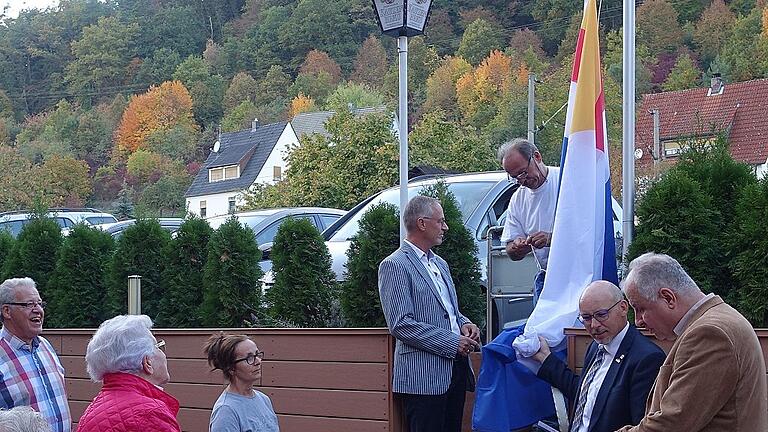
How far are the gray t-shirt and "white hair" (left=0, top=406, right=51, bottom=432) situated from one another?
5.03 feet

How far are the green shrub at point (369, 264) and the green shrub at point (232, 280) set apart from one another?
3.21 feet

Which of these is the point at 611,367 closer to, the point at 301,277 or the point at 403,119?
the point at 403,119

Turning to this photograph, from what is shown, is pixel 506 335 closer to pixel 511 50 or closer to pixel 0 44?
pixel 511 50

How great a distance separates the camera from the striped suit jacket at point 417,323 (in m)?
5.19

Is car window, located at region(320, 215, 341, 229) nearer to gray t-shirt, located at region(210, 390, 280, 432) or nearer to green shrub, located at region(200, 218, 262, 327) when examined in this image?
green shrub, located at region(200, 218, 262, 327)

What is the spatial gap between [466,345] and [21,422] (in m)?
2.88

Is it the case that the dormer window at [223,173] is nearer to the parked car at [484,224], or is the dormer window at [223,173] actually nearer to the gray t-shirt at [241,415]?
the parked car at [484,224]

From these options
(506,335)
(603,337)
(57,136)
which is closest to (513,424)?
(506,335)

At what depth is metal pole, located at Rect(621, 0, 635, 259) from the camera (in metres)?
5.50

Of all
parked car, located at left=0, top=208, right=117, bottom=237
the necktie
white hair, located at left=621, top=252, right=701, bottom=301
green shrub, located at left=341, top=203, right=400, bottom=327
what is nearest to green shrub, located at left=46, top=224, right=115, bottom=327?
green shrub, located at left=341, top=203, right=400, bottom=327

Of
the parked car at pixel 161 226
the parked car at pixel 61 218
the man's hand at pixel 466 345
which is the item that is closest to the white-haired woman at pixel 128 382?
the man's hand at pixel 466 345

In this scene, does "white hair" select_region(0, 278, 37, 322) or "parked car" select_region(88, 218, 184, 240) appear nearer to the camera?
"white hair" select_region(0, 278, 37, 322)

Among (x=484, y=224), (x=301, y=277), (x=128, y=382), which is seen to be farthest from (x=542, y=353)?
(x=484, y=224)

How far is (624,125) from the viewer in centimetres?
574
